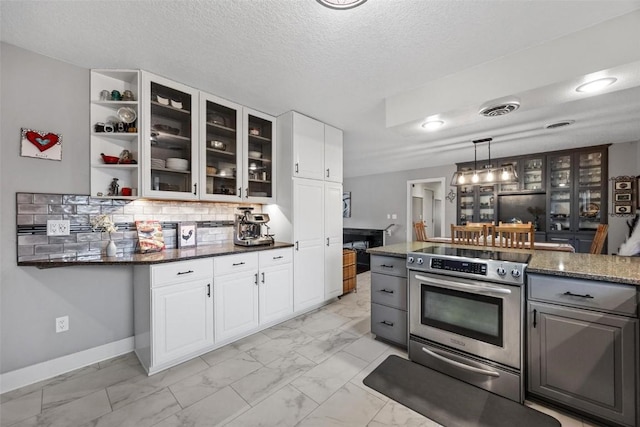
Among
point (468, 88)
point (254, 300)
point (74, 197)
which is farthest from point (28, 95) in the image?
point (468, 88)

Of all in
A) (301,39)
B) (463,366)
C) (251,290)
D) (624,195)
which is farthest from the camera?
(624,195)

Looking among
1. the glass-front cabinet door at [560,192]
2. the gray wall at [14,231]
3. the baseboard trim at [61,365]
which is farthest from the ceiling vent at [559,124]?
the baseboard trim at [61,365]

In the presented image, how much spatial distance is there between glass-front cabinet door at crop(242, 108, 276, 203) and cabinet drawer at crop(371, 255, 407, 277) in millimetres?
1510

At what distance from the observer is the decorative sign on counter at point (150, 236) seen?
240cm

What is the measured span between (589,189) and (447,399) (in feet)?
17.0

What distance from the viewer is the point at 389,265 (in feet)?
8.23

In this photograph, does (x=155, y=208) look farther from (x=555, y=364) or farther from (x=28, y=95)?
(x=555, y=364)

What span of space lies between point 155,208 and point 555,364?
3.48 m

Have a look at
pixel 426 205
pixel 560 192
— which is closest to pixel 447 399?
pixel 560 192

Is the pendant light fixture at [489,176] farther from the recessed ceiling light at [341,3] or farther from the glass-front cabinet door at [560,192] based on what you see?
the recessed ceiling light at [341,3]

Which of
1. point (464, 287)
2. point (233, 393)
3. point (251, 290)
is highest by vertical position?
point (464, 287)

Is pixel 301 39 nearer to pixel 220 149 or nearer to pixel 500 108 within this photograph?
pixel 220 149

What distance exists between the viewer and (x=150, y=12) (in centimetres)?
160

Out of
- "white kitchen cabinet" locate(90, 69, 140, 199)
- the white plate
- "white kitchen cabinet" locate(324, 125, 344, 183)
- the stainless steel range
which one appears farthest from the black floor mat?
the white plate
